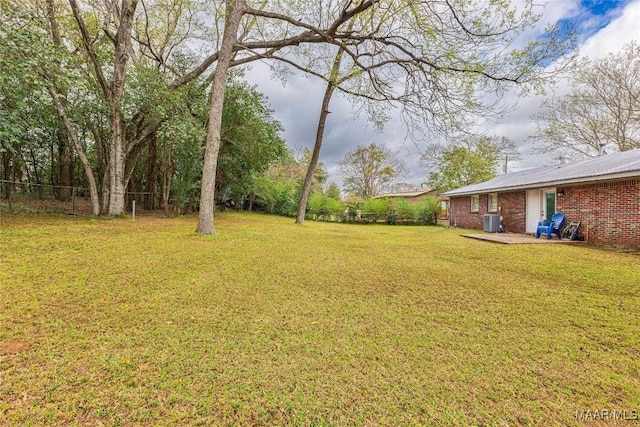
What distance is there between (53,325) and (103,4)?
38.2 feet

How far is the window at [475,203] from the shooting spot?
48.5 feet

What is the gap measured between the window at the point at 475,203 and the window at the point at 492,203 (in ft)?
3.20

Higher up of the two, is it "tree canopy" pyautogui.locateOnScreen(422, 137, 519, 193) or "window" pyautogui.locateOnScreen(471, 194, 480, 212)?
"tree canopy" pyautogui.locateOnScreen(422, 137, 519, 193)

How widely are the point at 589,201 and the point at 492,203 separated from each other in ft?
17.1

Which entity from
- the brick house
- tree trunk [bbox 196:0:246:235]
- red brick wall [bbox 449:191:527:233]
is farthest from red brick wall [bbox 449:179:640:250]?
tree trunk [bbox 196:0:246:235]

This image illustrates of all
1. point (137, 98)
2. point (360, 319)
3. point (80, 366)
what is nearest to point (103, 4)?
point (137, 98)

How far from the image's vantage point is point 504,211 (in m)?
12.5

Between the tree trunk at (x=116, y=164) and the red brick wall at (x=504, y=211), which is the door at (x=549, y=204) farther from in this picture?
the tree trunk at (x=116, y=164)

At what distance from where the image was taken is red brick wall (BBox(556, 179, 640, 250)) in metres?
7.20

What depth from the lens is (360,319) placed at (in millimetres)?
2631

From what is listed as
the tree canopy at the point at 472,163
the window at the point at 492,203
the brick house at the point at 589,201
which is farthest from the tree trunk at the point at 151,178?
the tree canopy at the point at 472,163

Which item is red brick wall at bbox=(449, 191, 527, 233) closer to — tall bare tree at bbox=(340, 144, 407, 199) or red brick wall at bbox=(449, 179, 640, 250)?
red brick wall at bbox=(449, 179, 640, 250)

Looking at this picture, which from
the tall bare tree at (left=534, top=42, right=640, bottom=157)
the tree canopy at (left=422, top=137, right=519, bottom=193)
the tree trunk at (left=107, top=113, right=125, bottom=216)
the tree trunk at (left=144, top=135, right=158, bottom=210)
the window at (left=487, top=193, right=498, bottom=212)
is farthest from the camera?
the tree canopy at (left=422, top=137, right=519, bottom=193)

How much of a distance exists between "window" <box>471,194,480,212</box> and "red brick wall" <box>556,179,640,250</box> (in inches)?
218
